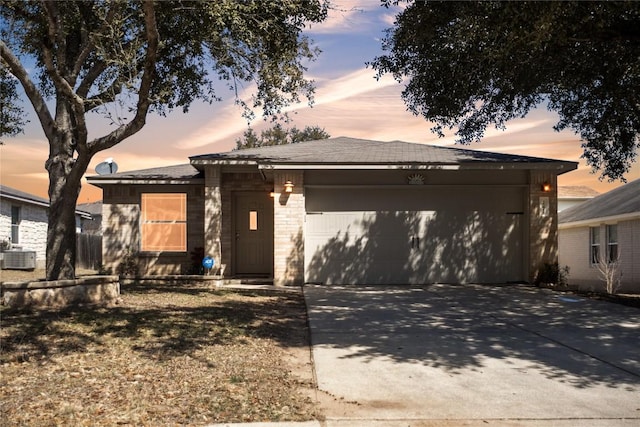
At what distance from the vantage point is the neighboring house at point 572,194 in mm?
30233

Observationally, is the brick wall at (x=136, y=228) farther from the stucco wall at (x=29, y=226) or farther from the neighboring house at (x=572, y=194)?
the neighboring house at (x=572, y=194)

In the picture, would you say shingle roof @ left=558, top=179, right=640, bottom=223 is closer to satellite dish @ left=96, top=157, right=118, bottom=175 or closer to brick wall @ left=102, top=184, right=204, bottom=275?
brick wall @ left=102, top=184, right=204, bottom=275

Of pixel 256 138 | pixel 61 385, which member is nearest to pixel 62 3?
pixel 61 385

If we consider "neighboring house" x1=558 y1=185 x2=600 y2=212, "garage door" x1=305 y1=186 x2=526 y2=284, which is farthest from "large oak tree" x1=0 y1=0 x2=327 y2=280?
"neighboring house" x1=558 y1=185 x2=600 y2=212

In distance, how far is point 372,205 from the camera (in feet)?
49.7

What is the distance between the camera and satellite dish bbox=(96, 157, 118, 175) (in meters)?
17.4

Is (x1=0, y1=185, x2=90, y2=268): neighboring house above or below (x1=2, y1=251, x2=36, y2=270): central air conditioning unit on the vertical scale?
above

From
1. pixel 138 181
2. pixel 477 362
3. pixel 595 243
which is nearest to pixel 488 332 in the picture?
pixel 477 362

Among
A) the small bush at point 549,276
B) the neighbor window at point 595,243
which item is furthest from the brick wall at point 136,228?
the neighbor window at point 595,243

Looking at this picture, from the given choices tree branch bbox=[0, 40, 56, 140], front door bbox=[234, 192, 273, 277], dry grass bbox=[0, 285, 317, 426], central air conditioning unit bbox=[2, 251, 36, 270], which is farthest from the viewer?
central air conditioning unit bbox=[2, 251, 36, 270]

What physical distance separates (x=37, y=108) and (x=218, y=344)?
685 cm

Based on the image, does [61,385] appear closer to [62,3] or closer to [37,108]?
[37,108]

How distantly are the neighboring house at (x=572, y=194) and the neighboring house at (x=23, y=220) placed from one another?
2459cm

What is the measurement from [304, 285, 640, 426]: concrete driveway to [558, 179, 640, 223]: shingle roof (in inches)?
409
